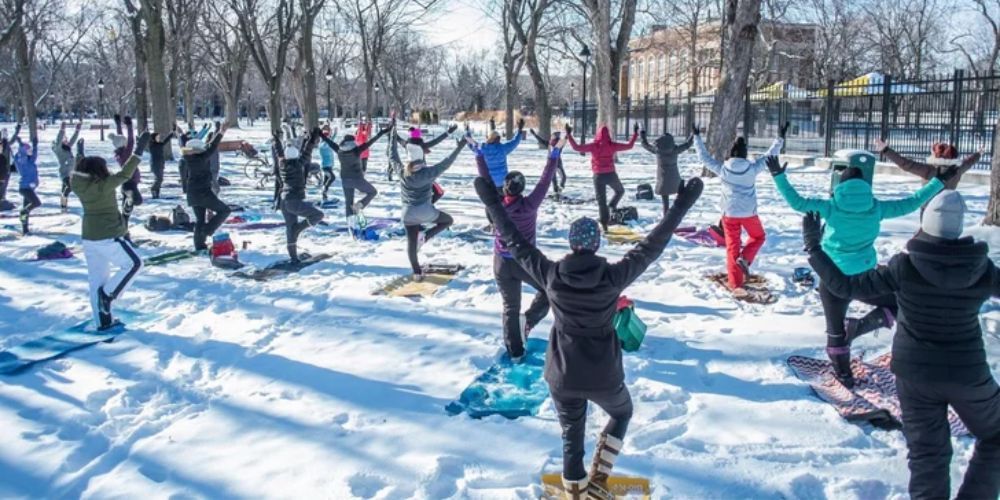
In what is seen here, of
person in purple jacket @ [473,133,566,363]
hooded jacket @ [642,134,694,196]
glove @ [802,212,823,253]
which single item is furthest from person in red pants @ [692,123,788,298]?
hooded jacket @ [642,134,694,196]

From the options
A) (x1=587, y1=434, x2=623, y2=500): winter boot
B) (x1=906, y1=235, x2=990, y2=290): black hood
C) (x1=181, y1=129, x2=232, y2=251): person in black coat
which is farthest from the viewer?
(x1=181, y1=129, x2=232, y2=251): person in black coat

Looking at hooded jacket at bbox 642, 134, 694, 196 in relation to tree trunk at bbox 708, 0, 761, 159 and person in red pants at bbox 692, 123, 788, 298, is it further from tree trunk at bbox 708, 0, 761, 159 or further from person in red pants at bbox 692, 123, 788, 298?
tree trunk at bbox 708, 0, 761, 159

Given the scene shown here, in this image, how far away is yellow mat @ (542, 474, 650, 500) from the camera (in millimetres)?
3880

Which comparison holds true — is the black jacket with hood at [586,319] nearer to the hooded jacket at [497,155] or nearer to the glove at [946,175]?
the glove at [946,175]

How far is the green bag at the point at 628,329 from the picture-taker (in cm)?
596

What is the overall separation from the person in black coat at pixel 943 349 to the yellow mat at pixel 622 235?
7.17 meters

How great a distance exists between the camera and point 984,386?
10.7 ft

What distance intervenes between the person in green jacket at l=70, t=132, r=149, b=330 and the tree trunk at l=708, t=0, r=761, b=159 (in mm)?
12684

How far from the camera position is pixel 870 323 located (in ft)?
17.4

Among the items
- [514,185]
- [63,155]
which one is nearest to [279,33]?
[63,155]

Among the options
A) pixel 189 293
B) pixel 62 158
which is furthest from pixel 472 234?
pixel 62 158

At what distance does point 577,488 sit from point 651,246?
1.29 m

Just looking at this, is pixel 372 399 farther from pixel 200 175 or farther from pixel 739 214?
pixel 200 175

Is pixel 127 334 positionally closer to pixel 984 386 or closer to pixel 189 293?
pixel 189 293
